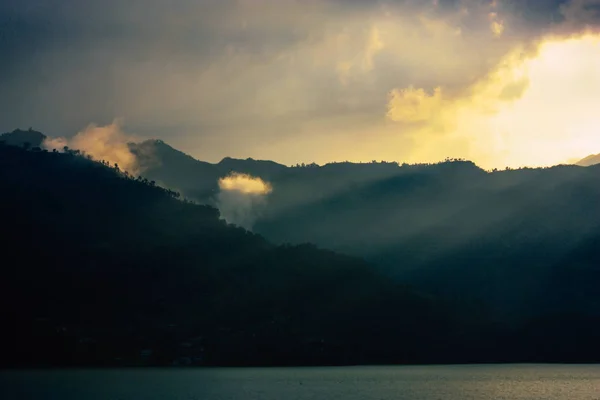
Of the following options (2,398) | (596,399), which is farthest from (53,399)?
(596,399)

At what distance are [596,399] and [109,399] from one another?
124103 millimetres

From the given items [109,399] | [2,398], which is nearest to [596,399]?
[109,399]

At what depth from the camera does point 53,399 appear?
192875 mm

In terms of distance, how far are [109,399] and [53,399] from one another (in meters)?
13.9

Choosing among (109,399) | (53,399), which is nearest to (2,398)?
(53,399)

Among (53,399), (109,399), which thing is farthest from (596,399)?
(53,399)

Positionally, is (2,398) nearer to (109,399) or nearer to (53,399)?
(53,399)

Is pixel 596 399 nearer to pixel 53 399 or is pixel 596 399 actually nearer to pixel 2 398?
pixel 53 399

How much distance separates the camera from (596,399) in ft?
655

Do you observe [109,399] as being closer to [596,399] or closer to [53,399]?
[53,399]

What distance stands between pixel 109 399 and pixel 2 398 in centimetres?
2564

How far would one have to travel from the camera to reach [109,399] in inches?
7844
